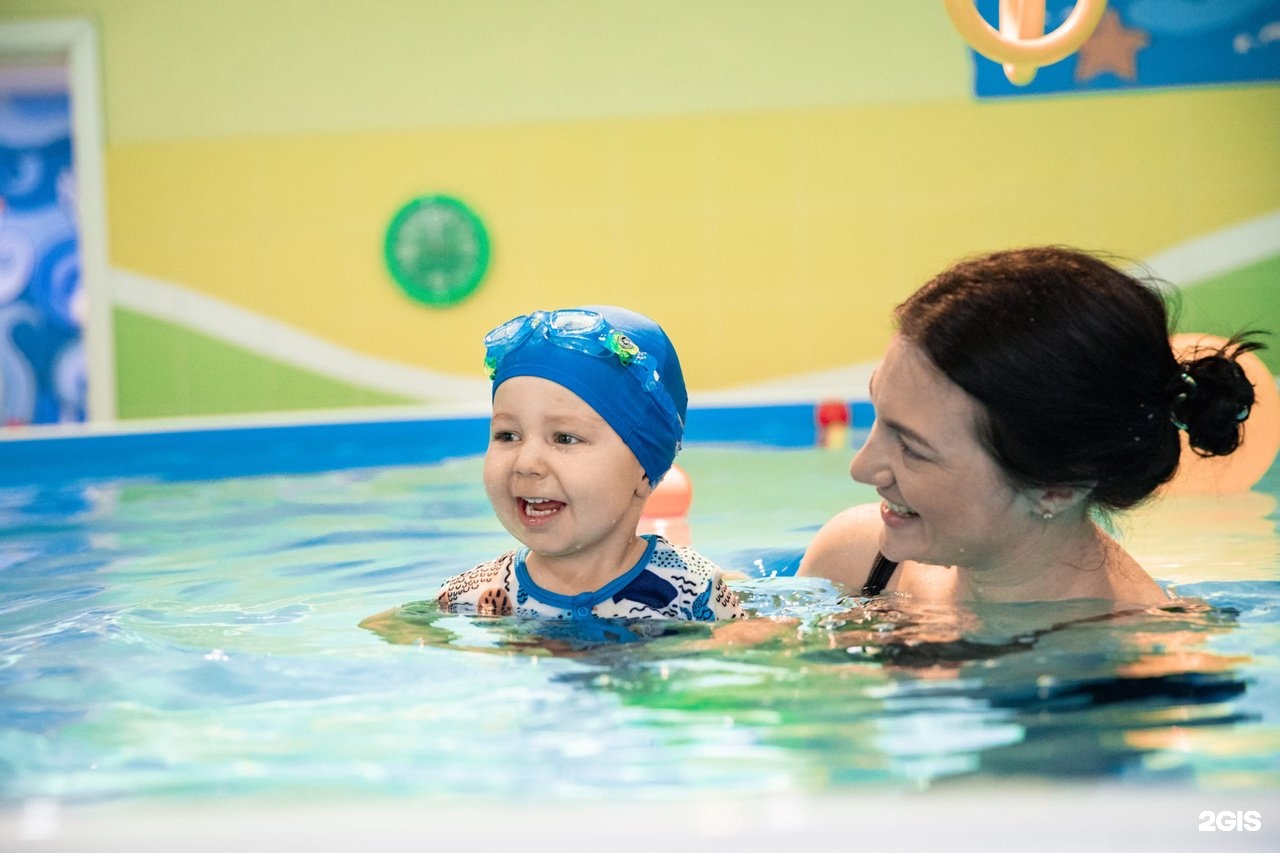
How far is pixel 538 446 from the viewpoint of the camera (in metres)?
2.88

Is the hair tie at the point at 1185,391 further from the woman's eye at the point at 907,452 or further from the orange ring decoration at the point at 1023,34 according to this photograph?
the orange ring decoration at the point at 1023,34

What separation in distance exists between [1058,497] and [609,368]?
0.94 m

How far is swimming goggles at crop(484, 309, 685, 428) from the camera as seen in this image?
2939mm

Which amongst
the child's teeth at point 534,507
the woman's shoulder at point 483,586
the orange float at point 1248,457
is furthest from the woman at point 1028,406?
the orange float at point 1248,457

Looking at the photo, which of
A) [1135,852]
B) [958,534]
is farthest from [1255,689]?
[1135,852]

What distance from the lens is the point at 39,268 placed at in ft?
47.6

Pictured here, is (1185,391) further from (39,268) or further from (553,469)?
(39,268)

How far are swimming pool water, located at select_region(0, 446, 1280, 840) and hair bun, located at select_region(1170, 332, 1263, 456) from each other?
0.36 metres

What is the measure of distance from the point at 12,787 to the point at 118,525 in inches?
144

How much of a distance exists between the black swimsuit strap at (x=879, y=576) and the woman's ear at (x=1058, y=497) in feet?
1.83

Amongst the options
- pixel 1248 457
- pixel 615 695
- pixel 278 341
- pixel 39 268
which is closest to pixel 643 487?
pixel 615 695

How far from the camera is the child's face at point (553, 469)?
2.85 metres

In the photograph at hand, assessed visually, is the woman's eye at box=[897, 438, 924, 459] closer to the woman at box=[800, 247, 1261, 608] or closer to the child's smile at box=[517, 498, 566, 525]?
the woman at box=[800, 247, 1261, 608]

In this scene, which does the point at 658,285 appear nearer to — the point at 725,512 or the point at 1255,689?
the point at 725,512
